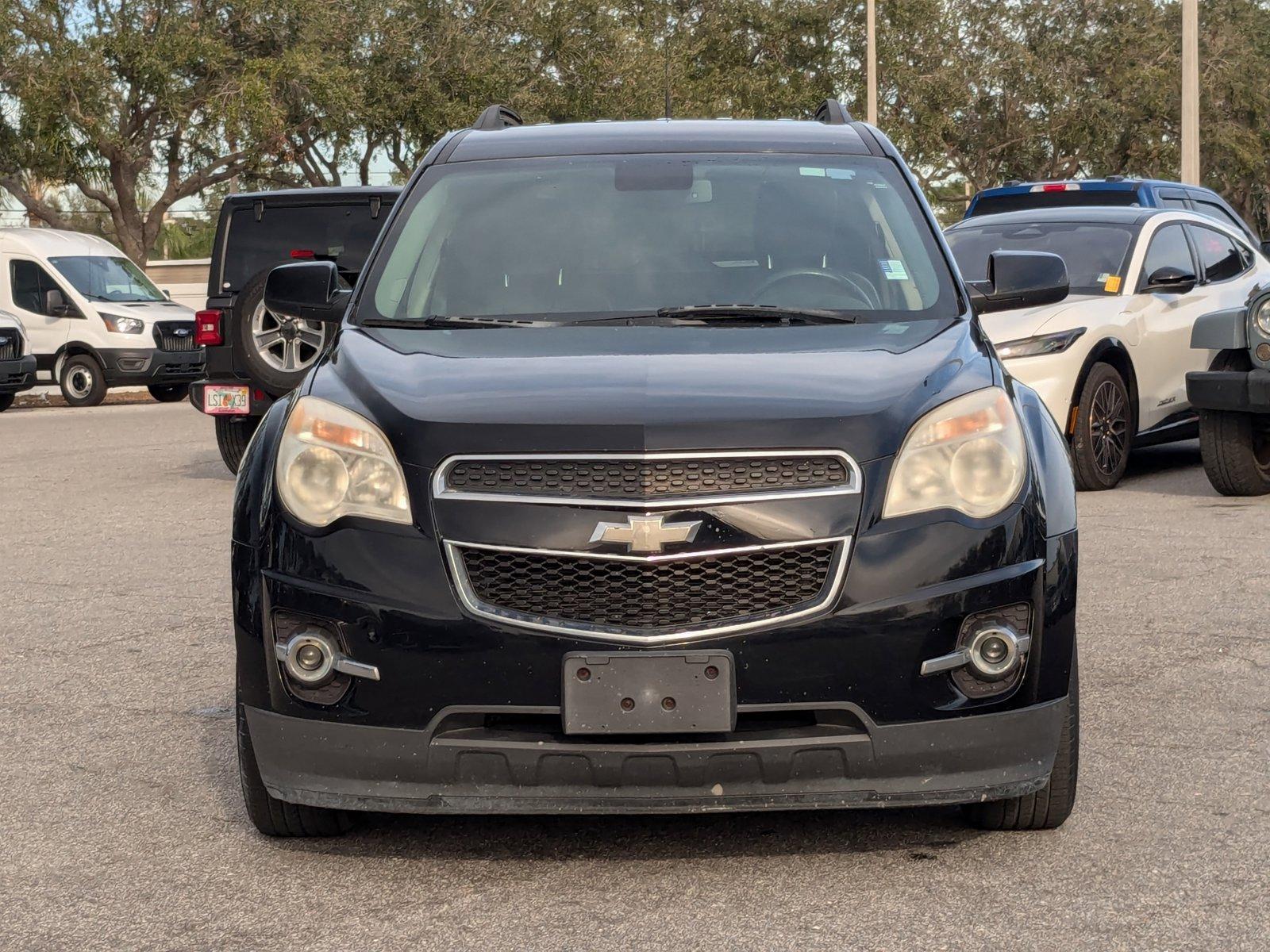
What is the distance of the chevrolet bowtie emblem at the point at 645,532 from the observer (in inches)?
153

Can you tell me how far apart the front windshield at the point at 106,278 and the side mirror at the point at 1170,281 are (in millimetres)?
15765

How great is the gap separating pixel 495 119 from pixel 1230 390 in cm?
542

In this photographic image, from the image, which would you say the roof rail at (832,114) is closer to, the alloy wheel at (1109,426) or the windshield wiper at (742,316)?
the windshield wiper at (742,316)

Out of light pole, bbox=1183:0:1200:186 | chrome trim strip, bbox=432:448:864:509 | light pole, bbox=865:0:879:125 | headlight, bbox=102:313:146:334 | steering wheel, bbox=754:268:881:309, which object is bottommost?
headlight, bbox=102:313:146:334

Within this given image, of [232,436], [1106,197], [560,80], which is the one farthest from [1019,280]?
[560,80]

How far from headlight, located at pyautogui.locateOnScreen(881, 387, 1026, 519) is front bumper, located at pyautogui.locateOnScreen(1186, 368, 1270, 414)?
21.1 ft

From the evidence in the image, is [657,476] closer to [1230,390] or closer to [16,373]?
[1230,390]

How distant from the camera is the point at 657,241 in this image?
5285mm

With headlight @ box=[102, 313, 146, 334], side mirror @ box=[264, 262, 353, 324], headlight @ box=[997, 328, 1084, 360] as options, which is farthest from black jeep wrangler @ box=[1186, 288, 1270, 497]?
headlight @ box=[102, 313, 146, 334]

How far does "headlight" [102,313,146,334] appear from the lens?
23.3 metres

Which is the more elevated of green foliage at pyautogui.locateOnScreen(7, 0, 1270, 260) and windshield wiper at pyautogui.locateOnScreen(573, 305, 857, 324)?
green foliage at pyautogui.locateOnScreen(7, 0, 1270, 260)

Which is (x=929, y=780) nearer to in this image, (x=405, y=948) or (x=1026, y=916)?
(x=1026, y=916)

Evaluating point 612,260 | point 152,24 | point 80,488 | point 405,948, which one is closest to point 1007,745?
point 405,948

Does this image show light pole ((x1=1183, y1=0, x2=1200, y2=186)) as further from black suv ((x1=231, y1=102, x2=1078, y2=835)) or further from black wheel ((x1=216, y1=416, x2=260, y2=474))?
black suv ((x1=231, y1=102, x2=1078, y2=835))
